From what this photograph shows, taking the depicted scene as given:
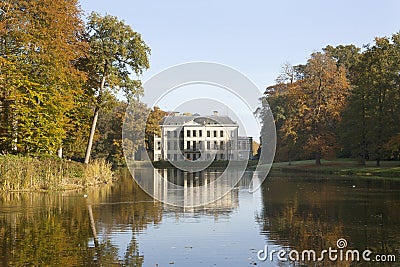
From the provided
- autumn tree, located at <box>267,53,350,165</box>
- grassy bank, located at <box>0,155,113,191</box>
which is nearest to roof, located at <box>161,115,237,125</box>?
autumn tree, located at <box>267,53,350,165</box>

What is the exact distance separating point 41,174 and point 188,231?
15.1m

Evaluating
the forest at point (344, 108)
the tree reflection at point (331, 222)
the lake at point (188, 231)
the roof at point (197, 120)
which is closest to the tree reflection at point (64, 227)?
the lake at point (188, 231)

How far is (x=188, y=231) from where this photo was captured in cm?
1317

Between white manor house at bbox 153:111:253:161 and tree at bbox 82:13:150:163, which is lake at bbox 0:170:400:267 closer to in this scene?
tree at bbox 82:13:150:163

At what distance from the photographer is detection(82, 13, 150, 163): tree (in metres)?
38.1

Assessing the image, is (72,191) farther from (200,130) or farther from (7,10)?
(200,130)

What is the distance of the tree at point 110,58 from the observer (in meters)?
38.1

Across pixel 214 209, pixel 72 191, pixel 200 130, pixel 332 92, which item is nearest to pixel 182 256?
pixel 214 209

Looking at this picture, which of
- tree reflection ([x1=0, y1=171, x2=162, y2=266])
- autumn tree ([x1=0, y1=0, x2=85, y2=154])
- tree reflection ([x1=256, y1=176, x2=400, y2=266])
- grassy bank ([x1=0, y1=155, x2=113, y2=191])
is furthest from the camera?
autumn tree ([x1=0, y1=0, x2=85, y2=154])

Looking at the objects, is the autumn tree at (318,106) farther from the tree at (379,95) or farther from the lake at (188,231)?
the lake at (188,231)

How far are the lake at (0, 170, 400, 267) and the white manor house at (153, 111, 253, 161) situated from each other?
226 ft

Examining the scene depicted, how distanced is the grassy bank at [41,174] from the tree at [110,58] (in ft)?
28.5

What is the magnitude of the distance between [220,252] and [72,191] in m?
17.0

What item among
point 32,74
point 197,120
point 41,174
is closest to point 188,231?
point 41,174
